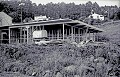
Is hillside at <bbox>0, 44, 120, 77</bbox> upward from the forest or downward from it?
downward

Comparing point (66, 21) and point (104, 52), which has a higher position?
point (66, 21)

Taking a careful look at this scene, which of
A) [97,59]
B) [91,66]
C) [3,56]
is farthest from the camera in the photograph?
[3,56]

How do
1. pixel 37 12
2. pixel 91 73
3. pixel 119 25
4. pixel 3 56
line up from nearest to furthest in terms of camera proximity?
pixel 91 73 → pixel 3 56 → pixel 119 25 → pixel 37 12

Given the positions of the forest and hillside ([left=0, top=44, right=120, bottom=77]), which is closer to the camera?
hillside ([left=0, top=44, right=120, bottom=77])

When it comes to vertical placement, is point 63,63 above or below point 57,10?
below

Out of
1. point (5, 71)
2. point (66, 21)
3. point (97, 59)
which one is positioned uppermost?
point (66, 21)

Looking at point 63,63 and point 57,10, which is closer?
point 63,63

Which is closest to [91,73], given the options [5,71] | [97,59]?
[97,59]

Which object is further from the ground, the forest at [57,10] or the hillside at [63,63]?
the forest at [57,10]

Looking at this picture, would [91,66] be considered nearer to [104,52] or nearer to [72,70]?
[72,70]

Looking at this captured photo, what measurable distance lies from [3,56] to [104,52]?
5.70 m

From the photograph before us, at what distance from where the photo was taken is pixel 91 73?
A: 852cm

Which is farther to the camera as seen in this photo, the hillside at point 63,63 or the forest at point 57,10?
the forest at point 57,10

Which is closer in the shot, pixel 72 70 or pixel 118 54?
pixel 72 70
